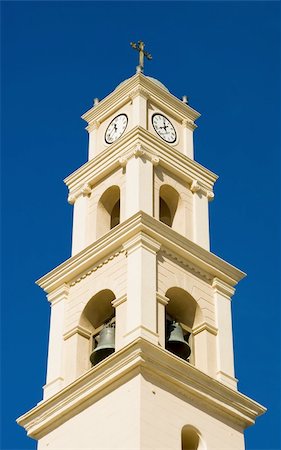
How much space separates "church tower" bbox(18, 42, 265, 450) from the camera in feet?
119

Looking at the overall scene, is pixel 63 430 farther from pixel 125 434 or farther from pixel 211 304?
pixel 211 304

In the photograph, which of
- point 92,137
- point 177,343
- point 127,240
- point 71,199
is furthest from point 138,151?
point 177,343

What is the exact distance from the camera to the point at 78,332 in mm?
39969

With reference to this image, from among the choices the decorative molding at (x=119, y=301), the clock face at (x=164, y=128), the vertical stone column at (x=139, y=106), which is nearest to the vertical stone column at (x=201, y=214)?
the clock face at (x=164, y=128)

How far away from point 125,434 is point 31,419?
421 centimetres

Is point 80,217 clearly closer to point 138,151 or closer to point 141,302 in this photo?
point 138,151

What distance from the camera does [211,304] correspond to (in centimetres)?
4069

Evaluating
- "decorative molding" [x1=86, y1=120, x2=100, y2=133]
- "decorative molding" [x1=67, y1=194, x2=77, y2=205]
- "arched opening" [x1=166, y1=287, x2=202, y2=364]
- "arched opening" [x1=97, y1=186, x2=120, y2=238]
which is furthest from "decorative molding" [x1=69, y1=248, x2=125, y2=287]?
"decorative molding" [x1=86, y1=120, x2=100, y2=133]

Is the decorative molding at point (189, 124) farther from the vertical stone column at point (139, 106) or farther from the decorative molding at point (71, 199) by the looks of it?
the decorative molding at point (71, 199)

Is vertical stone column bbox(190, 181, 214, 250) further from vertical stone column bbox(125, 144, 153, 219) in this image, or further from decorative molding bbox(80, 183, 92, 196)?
decorative molding bbox(80, 183, 92, 196)

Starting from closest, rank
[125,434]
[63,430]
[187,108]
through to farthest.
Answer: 1. [125,434]
2. [63,430]
3. [187,108]

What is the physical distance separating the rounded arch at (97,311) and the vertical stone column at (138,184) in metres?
2.54

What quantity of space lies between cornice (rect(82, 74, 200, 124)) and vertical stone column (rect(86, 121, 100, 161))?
189mm

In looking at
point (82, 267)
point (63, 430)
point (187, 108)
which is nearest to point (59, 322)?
point (82, 267)
